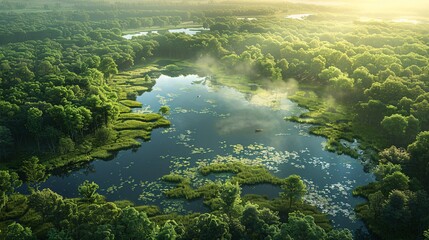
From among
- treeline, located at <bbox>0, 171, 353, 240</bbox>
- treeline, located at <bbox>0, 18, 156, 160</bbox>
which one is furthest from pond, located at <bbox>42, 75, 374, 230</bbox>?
treeline, located at <bbox>0, 18, 156, 160</bbox>

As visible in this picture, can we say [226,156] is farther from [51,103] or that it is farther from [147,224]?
[51,103]

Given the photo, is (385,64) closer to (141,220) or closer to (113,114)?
(113,114)

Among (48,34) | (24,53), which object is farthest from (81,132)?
(48,34)

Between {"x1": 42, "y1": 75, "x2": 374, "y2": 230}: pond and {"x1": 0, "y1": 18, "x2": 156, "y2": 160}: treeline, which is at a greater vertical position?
{"x1": 0, "y1": 18, "x2": 156, "y2": 160}: treeline

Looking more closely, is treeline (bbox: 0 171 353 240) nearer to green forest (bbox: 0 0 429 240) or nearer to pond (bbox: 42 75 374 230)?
green forest (bbox: 0 0 429 240)

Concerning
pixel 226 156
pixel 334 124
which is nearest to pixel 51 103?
pixel 226 156

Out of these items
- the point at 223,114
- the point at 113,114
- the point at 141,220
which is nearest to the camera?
the point at 141,220

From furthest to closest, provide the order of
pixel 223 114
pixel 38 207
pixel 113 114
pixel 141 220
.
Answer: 1. pixel 223 114
2. pixel 113 114
3. pixel 38 207
4. pixel 141 220

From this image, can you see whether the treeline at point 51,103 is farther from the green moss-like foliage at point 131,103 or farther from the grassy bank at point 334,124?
the grassy bank at point 334,124

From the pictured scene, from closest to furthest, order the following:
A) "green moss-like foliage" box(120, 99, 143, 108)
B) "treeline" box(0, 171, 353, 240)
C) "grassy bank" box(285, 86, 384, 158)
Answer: "treeline" box(0, 171, 353, 240) < "grassy bank" box(285, 86, 384, 158) < "green moss-like foliage" box(120, 99, 143, 108)
